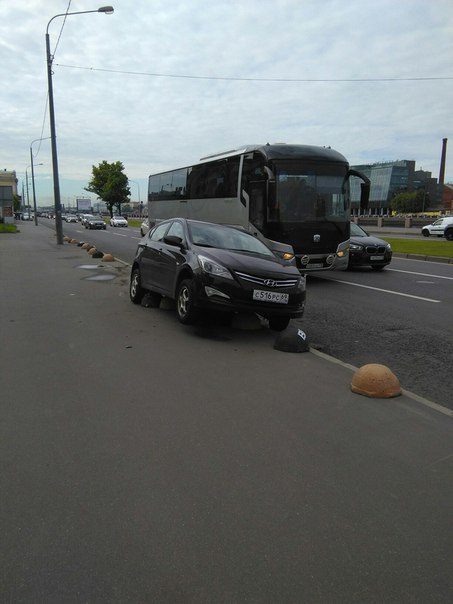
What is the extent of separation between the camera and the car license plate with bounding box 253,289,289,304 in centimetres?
643

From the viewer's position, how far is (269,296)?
6.50m

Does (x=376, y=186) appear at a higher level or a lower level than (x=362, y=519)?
higher

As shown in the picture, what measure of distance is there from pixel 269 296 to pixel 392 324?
8.48ft

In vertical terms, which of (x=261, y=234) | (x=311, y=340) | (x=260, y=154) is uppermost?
(x=260, y=154)

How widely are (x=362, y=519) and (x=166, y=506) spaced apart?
108 cm

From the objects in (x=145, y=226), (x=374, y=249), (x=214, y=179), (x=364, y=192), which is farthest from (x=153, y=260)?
(x=145, y=226)

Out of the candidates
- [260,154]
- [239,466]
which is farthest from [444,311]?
[239,466]

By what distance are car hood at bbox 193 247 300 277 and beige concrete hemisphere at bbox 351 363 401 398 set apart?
228 centimetres

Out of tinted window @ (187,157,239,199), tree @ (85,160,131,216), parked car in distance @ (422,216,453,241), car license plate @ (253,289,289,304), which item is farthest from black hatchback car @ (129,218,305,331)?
tree @ (85,160,131,216)

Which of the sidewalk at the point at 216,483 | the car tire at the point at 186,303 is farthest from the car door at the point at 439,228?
the sidewalk at the point at 216,483

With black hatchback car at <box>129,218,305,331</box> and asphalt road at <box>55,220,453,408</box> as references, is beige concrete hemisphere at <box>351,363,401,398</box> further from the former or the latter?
black hatchback car at <box>129,218,305,331</box>

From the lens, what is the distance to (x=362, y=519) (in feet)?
8.95

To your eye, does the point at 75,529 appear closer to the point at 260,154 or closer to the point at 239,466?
the point at 239,466

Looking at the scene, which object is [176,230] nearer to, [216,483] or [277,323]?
[277,323]
